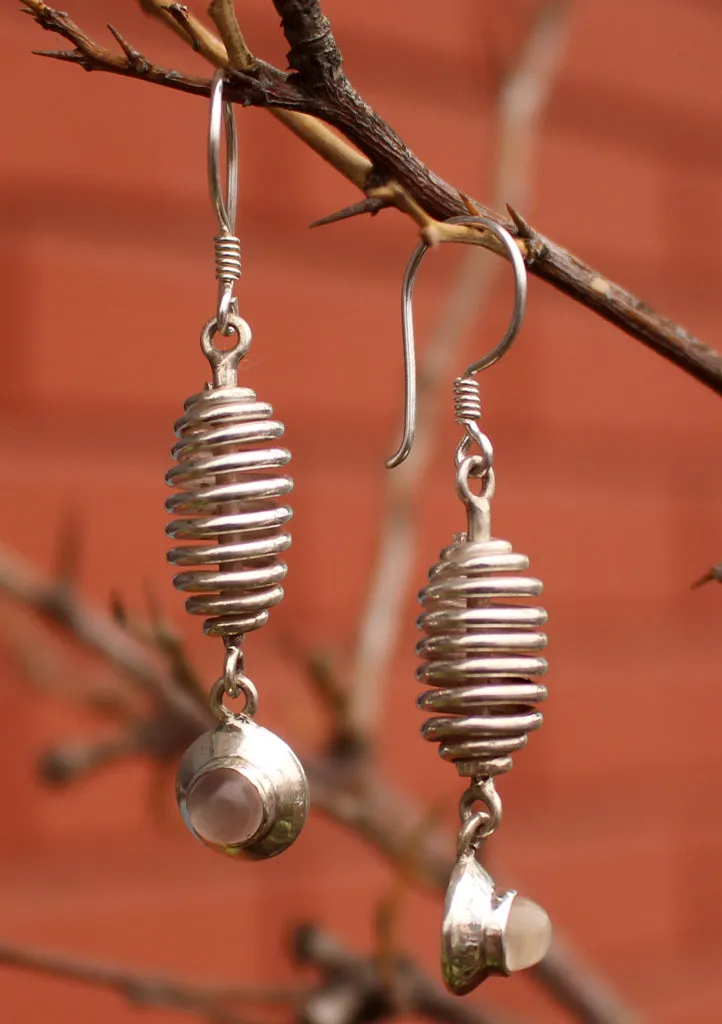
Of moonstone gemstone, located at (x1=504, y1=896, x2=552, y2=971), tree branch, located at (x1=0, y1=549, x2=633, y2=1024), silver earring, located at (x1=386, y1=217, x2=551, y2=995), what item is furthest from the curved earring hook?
tree branch, located at (x1=0, y1=549, x2=633, y2=1024)

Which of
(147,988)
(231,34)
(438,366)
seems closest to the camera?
(231,34)

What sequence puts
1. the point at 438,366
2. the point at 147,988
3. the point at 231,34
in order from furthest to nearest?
1. the point at 438,366
2. the point at 147,988
3. the point at 231,34

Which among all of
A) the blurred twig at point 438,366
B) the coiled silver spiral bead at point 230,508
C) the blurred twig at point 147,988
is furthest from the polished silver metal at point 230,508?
the blurred twig at point 438,366

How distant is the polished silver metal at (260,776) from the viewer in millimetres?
293

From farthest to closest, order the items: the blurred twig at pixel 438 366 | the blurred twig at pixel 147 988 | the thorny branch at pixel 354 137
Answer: the blurred twig at pixel 438 366, the blurred twig at pixel 147 988, the thorny branch at pixel 354 137

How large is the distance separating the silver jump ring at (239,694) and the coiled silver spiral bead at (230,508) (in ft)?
0.07

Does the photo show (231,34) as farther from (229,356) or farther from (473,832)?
(473,832)

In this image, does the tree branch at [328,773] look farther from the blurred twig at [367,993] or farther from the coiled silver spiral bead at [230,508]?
the coiled silver spiral bead at [230,508]

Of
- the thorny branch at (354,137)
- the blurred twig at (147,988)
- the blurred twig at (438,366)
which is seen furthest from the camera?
the blurred twig at (438,366)

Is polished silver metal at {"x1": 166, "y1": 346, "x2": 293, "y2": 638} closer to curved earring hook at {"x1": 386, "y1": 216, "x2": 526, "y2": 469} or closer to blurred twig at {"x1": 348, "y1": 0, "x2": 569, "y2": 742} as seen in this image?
curved earring hook at {"x1": 386, "y1": 216, "x2": 526, "y2": 469}

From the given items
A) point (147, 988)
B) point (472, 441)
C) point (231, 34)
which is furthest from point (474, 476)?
point (147, 988)

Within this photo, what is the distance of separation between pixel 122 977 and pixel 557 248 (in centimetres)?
29

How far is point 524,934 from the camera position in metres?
0.28

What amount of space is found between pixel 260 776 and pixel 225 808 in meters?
0.01
